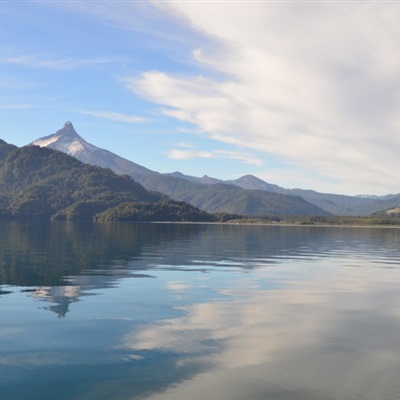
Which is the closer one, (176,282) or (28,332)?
(28,332)

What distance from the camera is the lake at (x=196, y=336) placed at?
26.5 metres

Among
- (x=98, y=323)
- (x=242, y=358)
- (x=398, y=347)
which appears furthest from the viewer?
(x=98, y=323)

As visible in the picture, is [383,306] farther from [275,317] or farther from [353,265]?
[353,265]

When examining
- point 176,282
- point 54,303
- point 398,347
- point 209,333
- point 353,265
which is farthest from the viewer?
point 353,265

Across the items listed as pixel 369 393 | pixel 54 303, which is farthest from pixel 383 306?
pixel 54 303

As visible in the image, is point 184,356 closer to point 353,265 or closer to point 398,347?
point 398,347

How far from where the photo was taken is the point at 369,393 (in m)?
25.8

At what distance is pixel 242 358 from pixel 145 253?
259ft

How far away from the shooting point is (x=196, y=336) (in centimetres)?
3641

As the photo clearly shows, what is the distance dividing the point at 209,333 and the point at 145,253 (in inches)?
2856

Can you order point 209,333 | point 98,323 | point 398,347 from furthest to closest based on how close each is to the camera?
point 98,323 → point 209,333 → point 398,347

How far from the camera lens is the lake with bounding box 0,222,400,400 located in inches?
1043

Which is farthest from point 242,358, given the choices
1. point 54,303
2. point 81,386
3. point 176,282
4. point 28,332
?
point 176,282

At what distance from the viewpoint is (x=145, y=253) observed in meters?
109
